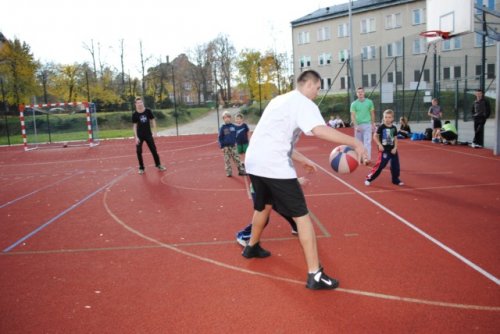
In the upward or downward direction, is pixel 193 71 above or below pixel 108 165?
above

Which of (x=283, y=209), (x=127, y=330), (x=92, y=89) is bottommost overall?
(x=127, y=330)

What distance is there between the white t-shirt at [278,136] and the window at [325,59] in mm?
50488

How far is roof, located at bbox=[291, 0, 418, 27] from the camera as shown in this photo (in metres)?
46.9

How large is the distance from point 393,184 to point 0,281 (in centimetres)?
725

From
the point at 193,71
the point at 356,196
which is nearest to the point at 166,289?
the point at 356,196

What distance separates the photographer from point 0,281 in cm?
457

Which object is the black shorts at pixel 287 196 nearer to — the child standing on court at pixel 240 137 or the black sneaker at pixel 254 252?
the black sneaker at pixel 254 252

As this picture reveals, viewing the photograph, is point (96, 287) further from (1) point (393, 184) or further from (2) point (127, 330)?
(1) point (393, 184)

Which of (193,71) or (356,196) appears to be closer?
(356,196)

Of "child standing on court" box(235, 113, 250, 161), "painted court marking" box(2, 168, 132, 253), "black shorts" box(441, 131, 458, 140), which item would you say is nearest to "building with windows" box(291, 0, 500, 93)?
"black shorts" box(441, 131, 458, 140)

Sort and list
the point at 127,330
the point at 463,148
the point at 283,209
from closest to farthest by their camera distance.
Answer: the point at 127,330 < the point at 283,209 < the point at 463,148

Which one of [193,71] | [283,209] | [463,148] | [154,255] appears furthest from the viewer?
[193,71]

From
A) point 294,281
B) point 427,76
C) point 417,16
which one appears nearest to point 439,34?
point 294,281

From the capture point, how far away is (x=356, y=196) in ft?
25.9
